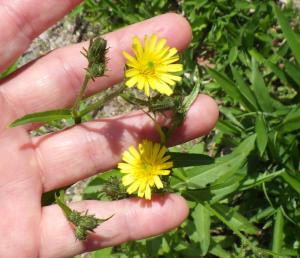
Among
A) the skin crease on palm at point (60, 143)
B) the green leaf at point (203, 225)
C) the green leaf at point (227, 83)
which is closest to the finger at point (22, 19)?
the skin crease on palm at point (60, 143)

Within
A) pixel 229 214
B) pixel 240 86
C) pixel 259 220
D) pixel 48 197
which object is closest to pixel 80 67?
pixel 48 197

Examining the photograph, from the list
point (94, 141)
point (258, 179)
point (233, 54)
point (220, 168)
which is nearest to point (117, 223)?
point (94, 141)

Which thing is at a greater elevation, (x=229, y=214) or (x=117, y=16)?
(x=117, y=16)

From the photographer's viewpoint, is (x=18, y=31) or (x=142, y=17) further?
(x=142, y=17)

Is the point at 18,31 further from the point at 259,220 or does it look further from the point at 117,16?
the point at 259,220

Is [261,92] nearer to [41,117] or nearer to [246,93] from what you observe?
[246,93]

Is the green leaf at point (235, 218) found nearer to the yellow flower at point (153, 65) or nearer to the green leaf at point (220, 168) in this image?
the green leaf at point (220, 168)
